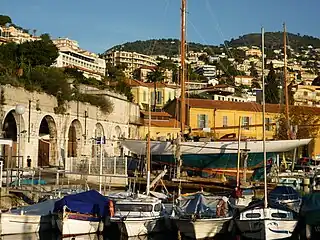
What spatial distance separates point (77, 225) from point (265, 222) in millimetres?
7635

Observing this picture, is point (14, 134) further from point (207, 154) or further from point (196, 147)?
point (207, 154)

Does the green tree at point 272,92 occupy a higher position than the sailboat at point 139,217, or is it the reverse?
the green tree at point 272,92

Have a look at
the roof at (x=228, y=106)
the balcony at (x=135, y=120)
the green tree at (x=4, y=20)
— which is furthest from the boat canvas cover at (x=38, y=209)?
the green tree at (x=4, y=20)

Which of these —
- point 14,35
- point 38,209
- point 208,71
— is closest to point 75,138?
point 38,209

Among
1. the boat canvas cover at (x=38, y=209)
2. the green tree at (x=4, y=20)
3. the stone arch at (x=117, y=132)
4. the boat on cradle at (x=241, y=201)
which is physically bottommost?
the boat canvas cover at (x=38, y=209)

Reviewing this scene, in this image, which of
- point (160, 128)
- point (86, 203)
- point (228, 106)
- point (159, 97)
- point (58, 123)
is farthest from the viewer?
point (159, 97)

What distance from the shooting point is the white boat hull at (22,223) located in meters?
21.0

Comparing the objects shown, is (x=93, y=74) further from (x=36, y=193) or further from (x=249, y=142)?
(x=36, y=193)

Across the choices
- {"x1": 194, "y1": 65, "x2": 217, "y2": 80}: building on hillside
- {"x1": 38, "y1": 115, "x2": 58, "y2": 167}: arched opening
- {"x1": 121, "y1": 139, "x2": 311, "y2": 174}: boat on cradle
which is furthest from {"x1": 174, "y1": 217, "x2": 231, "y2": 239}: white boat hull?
{"x1": 194, "y1": 65, "x2": 217, "y2": 80}: building on hillside

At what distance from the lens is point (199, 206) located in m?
21.8

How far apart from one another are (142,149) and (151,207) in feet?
52.8

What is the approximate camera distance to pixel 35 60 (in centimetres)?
6912

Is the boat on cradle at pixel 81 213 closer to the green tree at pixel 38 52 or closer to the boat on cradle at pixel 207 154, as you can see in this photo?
the boat on cradle at pixel 207 154

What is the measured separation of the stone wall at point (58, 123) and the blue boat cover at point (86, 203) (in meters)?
13.2
